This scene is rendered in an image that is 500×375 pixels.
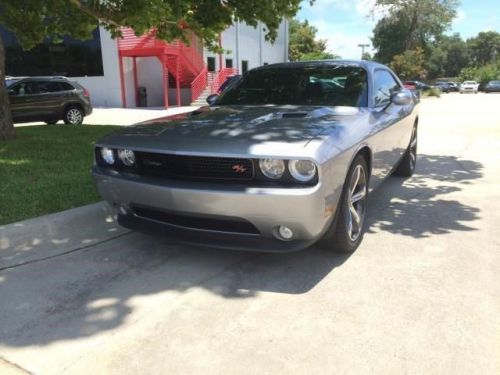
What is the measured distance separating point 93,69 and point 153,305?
78.6ft

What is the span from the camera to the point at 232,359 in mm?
2537

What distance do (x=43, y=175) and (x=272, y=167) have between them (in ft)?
12.0

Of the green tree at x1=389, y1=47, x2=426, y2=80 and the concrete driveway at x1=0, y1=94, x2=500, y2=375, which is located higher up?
the green tree at x1=389, y1=47, x2=426, y2=80

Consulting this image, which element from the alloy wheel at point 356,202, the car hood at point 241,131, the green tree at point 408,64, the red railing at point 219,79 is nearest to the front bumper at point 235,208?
the car hood at point 241,131

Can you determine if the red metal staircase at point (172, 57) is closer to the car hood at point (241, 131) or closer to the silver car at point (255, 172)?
the car hood at point (241, 131)

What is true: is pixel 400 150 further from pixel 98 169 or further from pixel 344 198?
pixel 98 169

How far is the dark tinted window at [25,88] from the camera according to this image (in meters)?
13.0

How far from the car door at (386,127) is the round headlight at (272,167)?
4.22 feet

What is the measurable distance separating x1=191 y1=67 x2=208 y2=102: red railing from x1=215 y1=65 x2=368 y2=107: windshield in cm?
1980

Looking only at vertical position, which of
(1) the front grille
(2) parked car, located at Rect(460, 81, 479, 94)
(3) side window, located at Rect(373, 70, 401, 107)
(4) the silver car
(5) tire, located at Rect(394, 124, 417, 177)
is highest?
(3) side window, located at Rect(373, 70, 401, 107)

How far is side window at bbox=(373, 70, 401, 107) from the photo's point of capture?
4.76 m

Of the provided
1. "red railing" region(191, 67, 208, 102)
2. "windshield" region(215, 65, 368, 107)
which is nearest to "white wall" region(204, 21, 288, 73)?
"red railing" region(191, 67, 208, 102)

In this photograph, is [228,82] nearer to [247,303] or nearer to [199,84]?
[247,303]

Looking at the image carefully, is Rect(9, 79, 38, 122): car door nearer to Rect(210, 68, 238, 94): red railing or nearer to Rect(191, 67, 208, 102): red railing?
Rect(191, 67, 208, 102): red railing
